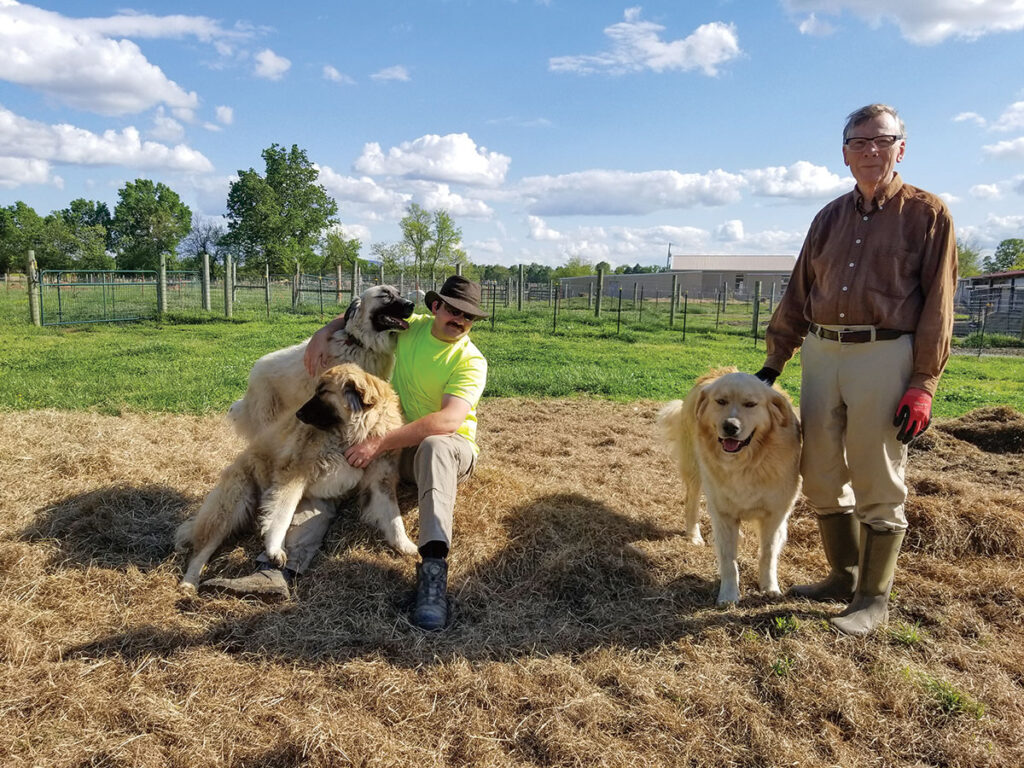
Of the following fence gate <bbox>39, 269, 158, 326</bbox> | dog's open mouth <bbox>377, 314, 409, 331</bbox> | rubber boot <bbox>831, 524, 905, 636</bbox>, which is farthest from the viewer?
fence gate <bbox>39, 269, 158, 326</bbox>

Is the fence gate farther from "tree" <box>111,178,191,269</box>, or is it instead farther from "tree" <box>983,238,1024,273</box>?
"tree" <box>983,238,1024,273</box>

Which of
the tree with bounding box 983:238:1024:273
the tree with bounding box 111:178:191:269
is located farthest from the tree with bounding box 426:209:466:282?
the tree with bounding box 983:238:1024:273

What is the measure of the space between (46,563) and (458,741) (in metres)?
2.59

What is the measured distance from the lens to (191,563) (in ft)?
11.5

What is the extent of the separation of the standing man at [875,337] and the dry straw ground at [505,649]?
0.51 m

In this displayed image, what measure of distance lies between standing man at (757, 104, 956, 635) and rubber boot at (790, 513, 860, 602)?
0.14 metres

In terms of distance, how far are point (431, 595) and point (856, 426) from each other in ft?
7.26

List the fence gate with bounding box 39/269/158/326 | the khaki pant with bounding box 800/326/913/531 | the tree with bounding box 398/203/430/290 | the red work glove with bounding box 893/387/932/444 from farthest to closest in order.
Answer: the tree with bounding box 398/203/430/290, the fence gate with bounding box 39/269/158/326, the khaki pant with bounding box 800/326/913/531, the red work glove with bounding box 893/387/932/444

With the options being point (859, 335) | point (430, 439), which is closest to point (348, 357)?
point (430, 439)

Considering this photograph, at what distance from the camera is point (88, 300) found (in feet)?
63.5

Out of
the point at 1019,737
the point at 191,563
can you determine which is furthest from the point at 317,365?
the point at 1019,737

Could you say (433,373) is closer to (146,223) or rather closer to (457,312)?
(457,312)

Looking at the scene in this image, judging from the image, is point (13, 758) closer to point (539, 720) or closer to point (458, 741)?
point (458, 741)

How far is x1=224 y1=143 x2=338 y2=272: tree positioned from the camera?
1959 inches
